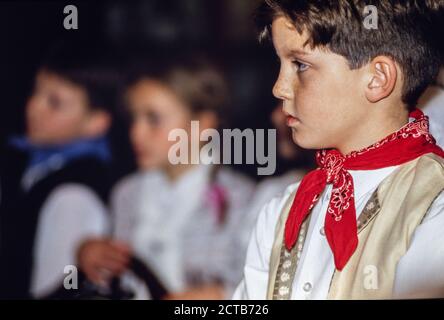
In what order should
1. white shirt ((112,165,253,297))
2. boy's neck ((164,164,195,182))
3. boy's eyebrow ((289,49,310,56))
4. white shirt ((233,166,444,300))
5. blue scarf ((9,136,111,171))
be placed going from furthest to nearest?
blue scarf ((9,136,111,171))
boy's neck ((164,164,195,182))
white shirt ((112,165,253,297))
boy's eyebrow ((289,49,310,56))
white shirt ((233,166,444,300))

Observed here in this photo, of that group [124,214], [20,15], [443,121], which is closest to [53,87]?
[20,15]

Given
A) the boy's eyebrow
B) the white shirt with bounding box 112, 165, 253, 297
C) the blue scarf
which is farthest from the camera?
the blue scarf

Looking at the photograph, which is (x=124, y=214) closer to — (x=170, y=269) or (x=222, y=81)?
(x=170, y=269)


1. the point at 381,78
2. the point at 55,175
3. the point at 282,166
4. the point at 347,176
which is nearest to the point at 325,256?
the point at 347,176

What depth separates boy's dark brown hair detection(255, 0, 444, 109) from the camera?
3.62ft

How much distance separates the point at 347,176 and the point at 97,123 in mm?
1648

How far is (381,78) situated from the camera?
111 cm

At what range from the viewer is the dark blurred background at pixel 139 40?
2.48 m

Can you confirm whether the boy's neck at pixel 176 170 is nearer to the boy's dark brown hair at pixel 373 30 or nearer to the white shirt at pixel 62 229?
the white shirt at pixel 62 229

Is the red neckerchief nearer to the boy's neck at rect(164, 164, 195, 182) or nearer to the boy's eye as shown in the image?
the boy's eye

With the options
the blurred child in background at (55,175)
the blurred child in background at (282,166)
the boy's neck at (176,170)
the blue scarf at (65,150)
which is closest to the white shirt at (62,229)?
the blurred child in background at (55,175)

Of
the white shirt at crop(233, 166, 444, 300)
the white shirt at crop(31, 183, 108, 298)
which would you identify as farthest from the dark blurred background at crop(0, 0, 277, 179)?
the white shirt at crop(233, 166, 444, 300)

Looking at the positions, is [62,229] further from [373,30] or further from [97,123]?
[373,30]

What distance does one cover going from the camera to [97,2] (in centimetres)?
262
